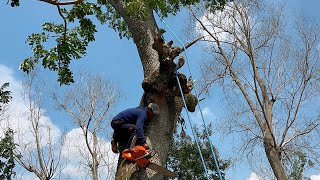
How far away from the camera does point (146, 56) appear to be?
4.06 metres

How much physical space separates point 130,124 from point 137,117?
0.14m

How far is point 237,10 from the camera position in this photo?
10656 millimetres

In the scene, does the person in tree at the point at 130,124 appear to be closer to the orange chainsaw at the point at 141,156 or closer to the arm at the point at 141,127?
the arm at the point at 141,127

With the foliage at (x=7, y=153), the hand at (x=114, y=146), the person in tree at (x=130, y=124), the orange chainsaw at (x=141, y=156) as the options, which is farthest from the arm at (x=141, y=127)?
the foliage at (x=7, y=153)

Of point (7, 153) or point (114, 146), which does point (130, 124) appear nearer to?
point (114, 146)

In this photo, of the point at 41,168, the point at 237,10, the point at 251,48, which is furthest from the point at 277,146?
the point at 41,168

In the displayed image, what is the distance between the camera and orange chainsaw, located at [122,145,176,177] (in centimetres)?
331

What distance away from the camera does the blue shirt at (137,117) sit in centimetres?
351

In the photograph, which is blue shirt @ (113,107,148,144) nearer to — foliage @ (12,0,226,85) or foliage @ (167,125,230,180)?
foliage @ (12,0,226,85)

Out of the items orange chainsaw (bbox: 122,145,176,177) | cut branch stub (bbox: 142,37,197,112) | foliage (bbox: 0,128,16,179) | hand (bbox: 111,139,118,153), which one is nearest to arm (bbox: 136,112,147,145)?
orange chainsaw (bbox: 122,145,176,177)

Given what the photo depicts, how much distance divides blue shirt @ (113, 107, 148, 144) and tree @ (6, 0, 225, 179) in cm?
12

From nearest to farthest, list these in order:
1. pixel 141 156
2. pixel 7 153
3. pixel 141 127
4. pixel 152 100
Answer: pixel 141 156
pixel 141 127
pixel 152 100
pixel 7 153

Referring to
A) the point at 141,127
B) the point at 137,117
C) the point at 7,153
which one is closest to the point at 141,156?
the point at 141,127

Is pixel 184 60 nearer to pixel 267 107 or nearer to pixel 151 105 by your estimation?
pixel 151 105
